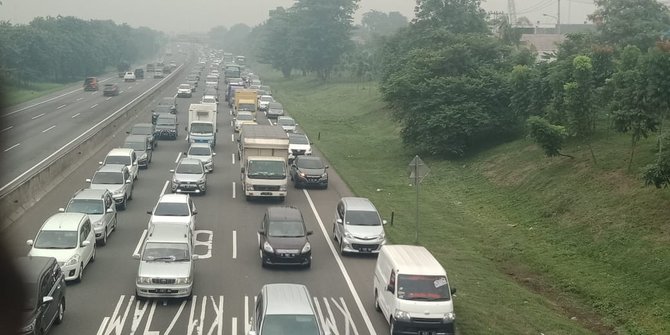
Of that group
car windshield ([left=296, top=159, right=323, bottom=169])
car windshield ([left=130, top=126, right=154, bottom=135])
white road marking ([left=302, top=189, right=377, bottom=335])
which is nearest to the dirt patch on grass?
white road marking ([left=302, top=189, right=377, bottom=335])

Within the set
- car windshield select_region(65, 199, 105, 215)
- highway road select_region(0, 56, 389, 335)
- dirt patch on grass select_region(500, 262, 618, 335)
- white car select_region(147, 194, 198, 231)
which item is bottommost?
dirt patch on grass select_region(500, 262, 618, 335)

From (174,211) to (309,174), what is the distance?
37.7ft

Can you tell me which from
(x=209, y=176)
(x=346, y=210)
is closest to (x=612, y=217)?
(x=346, y=210)

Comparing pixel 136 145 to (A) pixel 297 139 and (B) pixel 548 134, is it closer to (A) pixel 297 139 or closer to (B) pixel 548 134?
(A) pixel 297 139

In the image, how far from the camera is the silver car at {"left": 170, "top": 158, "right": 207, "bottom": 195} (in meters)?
34.7

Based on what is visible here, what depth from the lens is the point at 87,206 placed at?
26.5 m

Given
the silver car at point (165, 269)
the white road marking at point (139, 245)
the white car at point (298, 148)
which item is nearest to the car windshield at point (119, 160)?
the white road marking at point (139, 245)

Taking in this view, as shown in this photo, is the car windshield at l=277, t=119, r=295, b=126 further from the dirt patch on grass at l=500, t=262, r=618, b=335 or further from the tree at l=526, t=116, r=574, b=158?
the dirt patch on grass at l=500, t=262, r=618, b=335

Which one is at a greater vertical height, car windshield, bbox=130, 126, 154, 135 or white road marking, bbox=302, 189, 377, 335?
car windshield, bbox=130, 126, 154, 135

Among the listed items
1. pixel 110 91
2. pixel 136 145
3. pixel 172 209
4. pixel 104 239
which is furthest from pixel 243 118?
pixel 110 91

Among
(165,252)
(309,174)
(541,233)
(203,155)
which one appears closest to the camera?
(165,252)

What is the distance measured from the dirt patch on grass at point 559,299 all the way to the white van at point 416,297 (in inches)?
181

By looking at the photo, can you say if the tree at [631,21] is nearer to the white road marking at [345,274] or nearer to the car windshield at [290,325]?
the white road marking at [345,274]

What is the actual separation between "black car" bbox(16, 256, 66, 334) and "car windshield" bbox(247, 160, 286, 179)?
1592cm
